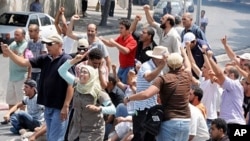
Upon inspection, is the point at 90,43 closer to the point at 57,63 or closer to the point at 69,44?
the point at 69,44

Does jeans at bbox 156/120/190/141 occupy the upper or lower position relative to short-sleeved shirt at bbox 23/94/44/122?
upper

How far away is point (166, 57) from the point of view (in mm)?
8102

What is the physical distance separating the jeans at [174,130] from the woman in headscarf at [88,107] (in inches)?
25.5

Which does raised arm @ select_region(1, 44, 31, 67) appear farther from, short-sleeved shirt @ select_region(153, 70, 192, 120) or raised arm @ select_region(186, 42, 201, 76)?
raised arm @ select_region(186, 42, 201, 76)

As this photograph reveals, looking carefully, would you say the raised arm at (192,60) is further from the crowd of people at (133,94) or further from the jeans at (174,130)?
the jeans at (174,130)

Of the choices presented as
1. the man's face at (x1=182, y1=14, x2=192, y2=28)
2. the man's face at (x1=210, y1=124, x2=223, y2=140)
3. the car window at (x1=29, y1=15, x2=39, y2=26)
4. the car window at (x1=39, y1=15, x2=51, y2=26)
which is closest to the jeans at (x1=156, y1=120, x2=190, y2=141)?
the man's face at (x1=210, y1=124, x2=223, y2=140)

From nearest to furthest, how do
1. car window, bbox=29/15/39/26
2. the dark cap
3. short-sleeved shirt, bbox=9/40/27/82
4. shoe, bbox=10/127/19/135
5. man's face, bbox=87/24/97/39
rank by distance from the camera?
man's face, bbox=87/24/97/39 → the dark cap → shoe, bbox=10/127/19/135 → short-sleeved shirt, bbox=9/40/27/82 → car window, bbox=29/15/39/26

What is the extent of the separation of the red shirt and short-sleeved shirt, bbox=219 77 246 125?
8.95 feet

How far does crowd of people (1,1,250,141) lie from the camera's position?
7.90 m

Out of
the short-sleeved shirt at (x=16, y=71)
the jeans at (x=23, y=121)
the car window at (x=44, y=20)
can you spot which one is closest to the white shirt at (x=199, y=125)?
the jeans at (x=23, y=121)

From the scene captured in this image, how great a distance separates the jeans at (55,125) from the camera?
28.0 ft

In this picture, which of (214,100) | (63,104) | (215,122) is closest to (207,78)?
(214,100)

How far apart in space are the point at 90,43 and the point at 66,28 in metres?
1.49

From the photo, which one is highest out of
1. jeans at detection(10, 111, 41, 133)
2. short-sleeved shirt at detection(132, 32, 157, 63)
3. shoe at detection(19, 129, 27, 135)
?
short-sleeved shirt at detection(132, 32, 157, 63)
